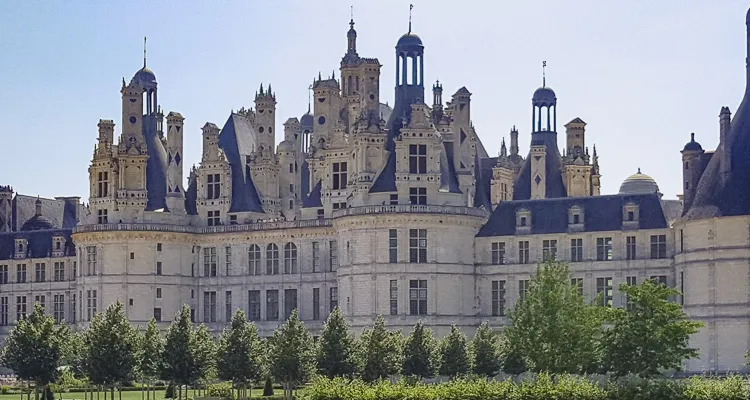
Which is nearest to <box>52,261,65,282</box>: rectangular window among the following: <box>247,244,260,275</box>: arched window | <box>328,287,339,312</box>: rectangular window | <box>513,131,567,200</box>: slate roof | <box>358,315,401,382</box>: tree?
<box>247,244,260,275</box>: arched window

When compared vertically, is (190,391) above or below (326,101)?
below

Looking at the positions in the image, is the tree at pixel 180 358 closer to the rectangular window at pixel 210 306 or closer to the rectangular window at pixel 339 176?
the rectangular window at pixel 339 176

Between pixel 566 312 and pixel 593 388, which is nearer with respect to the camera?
pixel 593 388

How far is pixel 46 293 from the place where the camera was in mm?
119438

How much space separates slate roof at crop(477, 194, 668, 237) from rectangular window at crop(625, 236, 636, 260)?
0.83 meters

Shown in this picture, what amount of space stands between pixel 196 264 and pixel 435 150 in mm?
20667

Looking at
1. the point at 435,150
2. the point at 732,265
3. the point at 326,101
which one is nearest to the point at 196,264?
the point at 326,101

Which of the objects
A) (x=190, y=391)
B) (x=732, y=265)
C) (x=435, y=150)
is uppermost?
(x=435, y=150)

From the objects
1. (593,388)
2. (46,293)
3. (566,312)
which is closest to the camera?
(593,388)

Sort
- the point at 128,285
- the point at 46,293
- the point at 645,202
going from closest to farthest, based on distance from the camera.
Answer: the point at 645,202, the point at 128,285, the point at 46,293

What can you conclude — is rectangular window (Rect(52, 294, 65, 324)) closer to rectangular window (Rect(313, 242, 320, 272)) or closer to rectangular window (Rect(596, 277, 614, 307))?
rectangular window (Rect(313, 242, 320, 272))

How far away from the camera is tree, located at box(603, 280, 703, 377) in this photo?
3088 inches

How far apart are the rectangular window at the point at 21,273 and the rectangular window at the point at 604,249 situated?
1724 inches

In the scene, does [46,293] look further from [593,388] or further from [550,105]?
[593,388]
